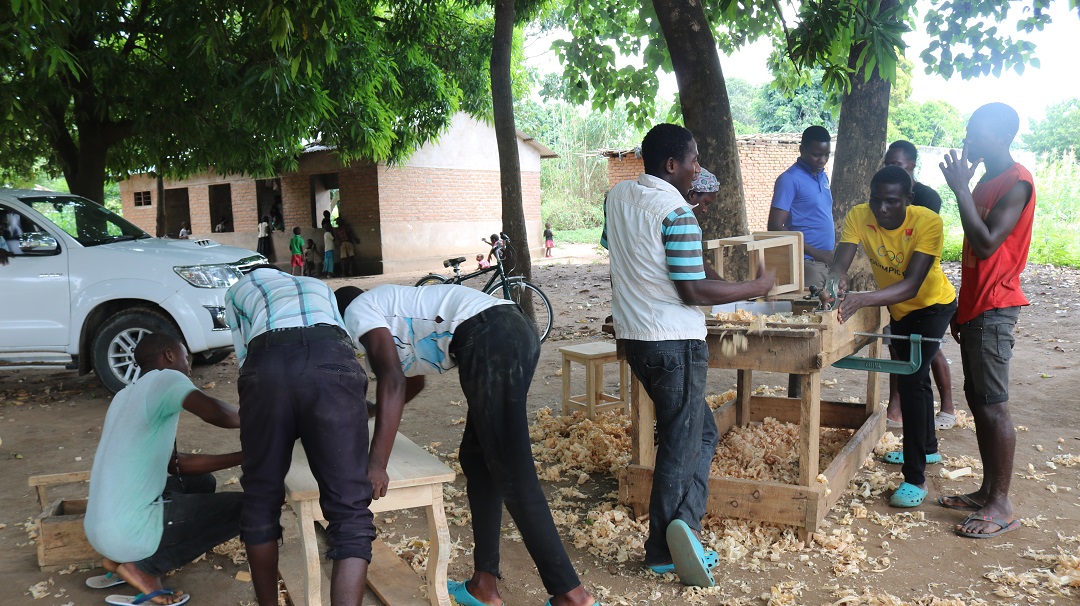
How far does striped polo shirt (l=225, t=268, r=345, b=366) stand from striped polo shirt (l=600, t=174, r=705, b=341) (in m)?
1.32

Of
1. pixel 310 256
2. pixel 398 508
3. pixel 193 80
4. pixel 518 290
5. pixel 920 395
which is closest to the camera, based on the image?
pixel 398 508

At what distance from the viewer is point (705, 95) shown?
20.5ft

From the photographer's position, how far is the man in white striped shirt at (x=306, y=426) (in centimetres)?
279

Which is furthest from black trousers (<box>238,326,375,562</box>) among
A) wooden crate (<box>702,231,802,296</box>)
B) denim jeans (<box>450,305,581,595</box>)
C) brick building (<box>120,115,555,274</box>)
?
brick building (<box>120,115,555,274</box>)

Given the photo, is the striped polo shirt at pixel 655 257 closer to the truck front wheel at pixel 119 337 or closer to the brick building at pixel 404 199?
the truck front wheel at pixel 119 337

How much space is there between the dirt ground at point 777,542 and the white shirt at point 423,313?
4.25ft

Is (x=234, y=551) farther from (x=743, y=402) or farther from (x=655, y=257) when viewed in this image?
(x=743, y=402)

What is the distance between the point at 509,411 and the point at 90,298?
5.82 m

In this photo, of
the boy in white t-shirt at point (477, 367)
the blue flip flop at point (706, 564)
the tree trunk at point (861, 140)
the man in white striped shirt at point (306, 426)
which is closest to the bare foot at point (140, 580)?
the man in white striped shirt at point (306, 426)

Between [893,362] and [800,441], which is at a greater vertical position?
[893,362]

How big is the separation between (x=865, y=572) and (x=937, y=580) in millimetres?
303

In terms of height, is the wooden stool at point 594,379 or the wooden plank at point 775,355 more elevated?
the wooden plank at point 775,355

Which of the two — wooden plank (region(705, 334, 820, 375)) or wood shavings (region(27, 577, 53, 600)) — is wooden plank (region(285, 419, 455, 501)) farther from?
wooden plank (region(705, 334, 820, 375))

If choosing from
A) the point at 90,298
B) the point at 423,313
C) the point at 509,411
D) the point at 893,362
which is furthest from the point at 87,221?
the point at 893,362
